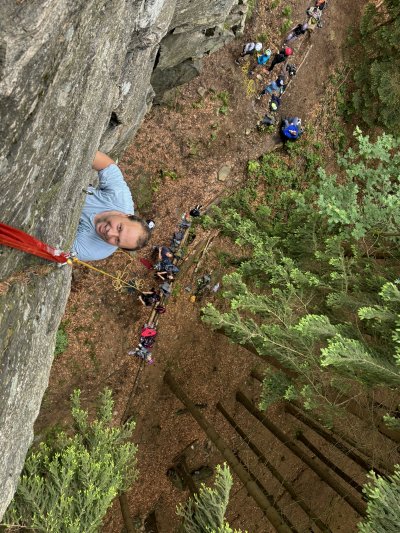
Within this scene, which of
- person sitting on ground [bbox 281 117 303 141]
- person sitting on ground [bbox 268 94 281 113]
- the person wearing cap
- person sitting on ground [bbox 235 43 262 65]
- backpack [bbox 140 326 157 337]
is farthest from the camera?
person sitting on ground [bbox 281 117 303 141]

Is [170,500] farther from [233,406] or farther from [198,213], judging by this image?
[198,213]

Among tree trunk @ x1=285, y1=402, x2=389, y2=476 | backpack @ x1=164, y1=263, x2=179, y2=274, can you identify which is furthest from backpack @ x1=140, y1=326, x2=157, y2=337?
tree trunk @ x1=285, y1=402, x2=389, y2=476

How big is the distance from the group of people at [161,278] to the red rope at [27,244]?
4745 mm

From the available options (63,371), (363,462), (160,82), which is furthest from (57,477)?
(160,82)

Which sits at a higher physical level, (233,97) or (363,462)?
(233,97)

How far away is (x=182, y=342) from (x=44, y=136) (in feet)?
22.6

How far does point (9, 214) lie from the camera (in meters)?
Answer: 3.01

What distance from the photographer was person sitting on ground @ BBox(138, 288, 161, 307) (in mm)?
8680

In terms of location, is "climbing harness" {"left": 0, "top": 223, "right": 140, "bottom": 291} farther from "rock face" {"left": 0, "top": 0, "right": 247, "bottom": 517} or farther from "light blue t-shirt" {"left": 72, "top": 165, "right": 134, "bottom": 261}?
"light blue t-shirt" {"left": 72, "top": 165, "right": 134, "bottom": 261}

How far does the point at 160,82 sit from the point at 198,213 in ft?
9.03

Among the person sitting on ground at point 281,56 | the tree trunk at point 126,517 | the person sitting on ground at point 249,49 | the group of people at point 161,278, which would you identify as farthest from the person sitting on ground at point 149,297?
the person sitting on ground at point 281,56

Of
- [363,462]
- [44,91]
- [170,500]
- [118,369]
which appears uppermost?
[44,91]

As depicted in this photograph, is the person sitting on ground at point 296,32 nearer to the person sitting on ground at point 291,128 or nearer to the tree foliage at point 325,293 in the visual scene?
the person sitting on ground at point 291,128

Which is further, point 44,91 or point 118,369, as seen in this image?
point 118,369
